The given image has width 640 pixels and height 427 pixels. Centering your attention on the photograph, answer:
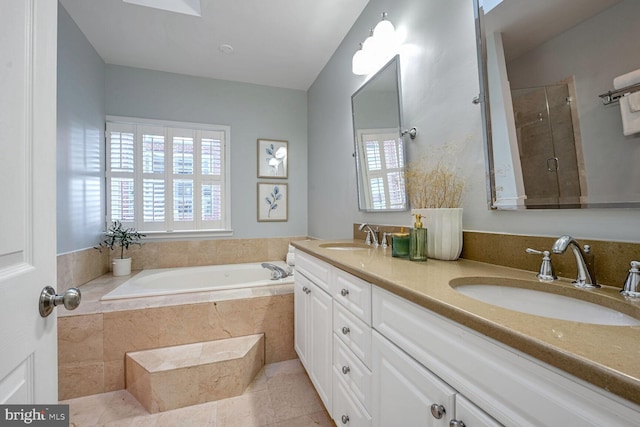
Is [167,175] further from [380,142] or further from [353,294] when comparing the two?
[353,294]

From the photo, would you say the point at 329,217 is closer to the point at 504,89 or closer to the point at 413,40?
the point at 413,40

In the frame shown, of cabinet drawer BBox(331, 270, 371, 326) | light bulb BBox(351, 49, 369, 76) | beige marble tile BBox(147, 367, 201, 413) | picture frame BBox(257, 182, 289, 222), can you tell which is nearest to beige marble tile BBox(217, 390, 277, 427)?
beige marble tile BBox(147, 367, 201, 413)

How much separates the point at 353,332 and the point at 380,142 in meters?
1.23

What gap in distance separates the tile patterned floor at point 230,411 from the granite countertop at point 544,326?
114 cm

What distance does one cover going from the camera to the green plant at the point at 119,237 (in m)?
2.70

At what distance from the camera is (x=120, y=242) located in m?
2.77

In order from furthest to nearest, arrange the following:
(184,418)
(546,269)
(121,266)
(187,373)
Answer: (121,266), (187,373), (184,418), (546,269)

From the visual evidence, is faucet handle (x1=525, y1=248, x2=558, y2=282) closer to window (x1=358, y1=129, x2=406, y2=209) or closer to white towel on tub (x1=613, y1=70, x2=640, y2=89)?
white towel on tub (x1=613, y1=70, x2=640, y2=89)

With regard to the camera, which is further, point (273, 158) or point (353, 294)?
point (273, 158)

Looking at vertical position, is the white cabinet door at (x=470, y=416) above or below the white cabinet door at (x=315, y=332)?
above

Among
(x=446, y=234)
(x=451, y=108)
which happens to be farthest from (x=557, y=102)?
(x=446, y=234)

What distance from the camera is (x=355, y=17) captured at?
2146mm

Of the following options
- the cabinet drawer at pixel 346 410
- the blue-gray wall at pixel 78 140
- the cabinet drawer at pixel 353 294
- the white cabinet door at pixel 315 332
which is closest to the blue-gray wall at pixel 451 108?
the cabinet drawer at pixel 353 294

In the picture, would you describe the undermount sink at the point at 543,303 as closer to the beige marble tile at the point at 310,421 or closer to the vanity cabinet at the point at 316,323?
the vanity cabinet at the point at 316,323
